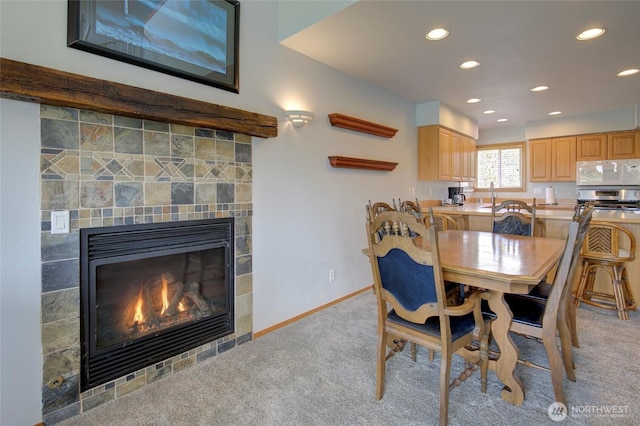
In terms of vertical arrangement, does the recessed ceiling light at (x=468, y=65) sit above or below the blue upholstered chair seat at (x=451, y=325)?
above

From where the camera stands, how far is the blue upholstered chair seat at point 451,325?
1681 millimetres

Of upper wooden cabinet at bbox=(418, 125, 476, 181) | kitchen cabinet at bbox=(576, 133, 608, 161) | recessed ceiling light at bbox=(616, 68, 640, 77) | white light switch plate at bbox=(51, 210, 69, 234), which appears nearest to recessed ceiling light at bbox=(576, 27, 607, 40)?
recessed ceiling light at bbox=(616, 68, 640, 77)

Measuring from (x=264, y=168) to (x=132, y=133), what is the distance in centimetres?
100

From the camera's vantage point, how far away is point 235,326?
2.51m

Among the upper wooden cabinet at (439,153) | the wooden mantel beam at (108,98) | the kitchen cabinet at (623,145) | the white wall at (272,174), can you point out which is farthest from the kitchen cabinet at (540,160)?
the wooden mantel beam at (108,98)

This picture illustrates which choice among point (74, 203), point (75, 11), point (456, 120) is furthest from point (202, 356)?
point (456, 120)

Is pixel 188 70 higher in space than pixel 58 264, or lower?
higher

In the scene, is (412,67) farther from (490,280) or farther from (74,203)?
(74,203)

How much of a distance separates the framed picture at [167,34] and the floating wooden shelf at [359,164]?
4.08ft

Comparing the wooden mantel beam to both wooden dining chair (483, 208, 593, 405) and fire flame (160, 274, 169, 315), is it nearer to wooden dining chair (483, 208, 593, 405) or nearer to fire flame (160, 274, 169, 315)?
fire flame (160, 274, 169, 315)

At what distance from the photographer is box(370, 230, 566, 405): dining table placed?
1.61m

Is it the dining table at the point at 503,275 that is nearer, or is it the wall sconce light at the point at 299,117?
the dining table at the point at 503,275

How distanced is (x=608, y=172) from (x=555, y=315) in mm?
4811

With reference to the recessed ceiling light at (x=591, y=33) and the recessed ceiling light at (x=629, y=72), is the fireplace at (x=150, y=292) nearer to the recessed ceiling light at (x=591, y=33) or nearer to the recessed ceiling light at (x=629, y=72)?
the recessed ceiling light at (x=591, y=33)
